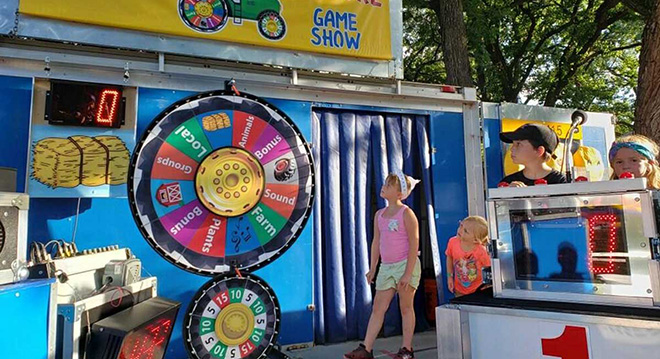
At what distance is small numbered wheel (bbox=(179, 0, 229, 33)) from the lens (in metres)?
3.89

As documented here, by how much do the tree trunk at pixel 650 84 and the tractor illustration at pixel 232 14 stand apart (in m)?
4.49

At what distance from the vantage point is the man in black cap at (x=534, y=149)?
2.51m

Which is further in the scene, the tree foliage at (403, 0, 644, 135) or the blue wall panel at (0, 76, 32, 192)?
the tree foliage at (403, 0, 644, 135)

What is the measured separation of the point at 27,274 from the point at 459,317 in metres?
1.77

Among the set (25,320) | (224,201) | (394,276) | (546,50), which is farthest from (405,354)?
(546,50)

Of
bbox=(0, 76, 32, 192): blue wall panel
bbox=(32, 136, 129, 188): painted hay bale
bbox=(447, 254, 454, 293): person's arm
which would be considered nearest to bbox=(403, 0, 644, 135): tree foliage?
bbox=(447, 254, 454, 293): person's arm

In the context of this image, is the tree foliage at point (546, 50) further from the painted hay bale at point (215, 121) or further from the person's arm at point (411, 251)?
the painted hay bale at point (215, 121)

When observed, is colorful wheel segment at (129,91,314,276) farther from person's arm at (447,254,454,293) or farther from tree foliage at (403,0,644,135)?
tree foliage at (403,0,644,135)

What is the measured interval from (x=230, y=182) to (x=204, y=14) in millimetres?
1548

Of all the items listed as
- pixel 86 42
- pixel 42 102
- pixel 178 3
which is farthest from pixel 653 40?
pixel 42 102

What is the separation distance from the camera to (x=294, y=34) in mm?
4266

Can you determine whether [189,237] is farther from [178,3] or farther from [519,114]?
[519,114]

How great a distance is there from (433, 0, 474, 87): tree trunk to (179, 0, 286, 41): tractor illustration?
14.4ft

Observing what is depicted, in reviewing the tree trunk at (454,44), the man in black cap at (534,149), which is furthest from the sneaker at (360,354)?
Answer: the tree trunk at (454,44)
